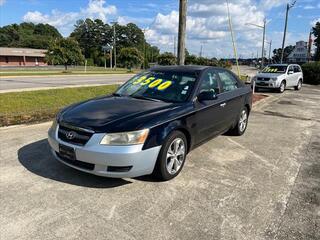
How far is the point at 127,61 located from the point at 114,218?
51169 mm

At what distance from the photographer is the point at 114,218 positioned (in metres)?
3.29

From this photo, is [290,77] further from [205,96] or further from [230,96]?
[205,96]

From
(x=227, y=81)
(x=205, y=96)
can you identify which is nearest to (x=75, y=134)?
(x=205, y=96)

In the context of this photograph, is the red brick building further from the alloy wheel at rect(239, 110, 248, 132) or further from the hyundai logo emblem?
the hyundai logo emblem

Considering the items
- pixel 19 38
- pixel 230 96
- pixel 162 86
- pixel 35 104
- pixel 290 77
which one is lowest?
pixel 35 104

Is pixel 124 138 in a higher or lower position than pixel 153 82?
lower

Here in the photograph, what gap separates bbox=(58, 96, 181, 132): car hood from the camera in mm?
3766

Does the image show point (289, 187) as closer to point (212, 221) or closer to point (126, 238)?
point (212, 221)

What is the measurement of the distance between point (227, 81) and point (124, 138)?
3024 mm

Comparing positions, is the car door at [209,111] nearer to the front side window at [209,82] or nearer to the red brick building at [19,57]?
the front side window at [209,82]

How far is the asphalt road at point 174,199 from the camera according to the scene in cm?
310

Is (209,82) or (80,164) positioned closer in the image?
(80,164)

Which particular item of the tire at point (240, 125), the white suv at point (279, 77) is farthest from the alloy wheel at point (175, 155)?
the white suv at point (279, 77)

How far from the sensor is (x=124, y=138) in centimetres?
369
